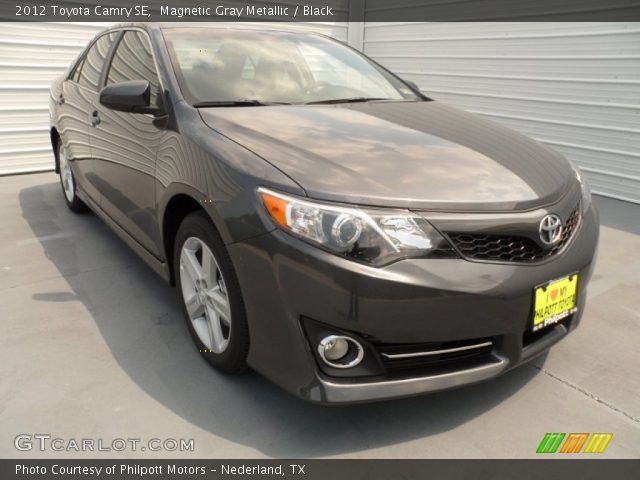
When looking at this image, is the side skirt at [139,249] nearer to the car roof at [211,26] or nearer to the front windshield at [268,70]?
the front windshield at [268,70]

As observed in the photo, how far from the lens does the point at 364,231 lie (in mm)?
1698

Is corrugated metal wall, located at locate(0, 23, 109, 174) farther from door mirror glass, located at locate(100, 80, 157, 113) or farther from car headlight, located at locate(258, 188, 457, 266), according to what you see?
car headlight, located at locate(258, 188, 457, 266)

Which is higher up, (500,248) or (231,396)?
(500,248)

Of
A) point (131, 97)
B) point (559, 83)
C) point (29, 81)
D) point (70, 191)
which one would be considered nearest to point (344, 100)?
point (131, 97)

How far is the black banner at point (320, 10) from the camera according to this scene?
5789 millimetres

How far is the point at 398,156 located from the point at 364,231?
491 millimetres

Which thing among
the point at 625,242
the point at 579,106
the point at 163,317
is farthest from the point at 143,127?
the point at 579,106

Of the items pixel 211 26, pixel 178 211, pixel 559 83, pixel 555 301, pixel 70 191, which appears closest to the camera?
pixel 555 301

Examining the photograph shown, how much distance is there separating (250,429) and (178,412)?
304 millimetres

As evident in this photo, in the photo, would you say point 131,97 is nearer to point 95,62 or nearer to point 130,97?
point 130,97

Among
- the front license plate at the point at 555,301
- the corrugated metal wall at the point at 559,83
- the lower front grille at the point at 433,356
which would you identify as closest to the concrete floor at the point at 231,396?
the lower front grille at the point at 433,356

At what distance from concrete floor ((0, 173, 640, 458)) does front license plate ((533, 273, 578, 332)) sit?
1.34 ft

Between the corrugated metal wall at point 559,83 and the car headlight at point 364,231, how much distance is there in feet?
15.4
